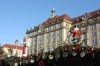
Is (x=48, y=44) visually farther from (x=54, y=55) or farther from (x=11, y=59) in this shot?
(x=54, y=55)

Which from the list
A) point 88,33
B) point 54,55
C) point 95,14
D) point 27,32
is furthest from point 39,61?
point 27,32

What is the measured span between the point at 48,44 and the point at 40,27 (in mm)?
8307

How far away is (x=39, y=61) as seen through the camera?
12.2 metres

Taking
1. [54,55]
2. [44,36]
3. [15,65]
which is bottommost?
[15,65]

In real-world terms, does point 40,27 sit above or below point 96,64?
above

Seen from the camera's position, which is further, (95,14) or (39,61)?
(95,14)

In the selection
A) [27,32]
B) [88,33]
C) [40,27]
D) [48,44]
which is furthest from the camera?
[27,32]

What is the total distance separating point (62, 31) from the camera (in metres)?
54.1

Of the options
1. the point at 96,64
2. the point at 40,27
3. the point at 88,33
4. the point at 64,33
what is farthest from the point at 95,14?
the point at 96,64

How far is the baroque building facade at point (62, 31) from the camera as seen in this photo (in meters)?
48.6

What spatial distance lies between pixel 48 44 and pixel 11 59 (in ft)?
142

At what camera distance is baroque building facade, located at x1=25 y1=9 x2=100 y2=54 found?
48619mm

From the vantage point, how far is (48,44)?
58031mm

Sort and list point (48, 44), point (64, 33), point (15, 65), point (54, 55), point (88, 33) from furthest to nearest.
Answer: point (48, 44)
point (64, 33)
point (88, 33)
point (15, 65)
point (54, 55)
